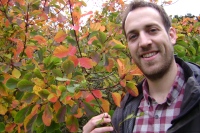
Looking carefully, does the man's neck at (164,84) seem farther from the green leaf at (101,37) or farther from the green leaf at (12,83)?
the green leaf at (12,83)

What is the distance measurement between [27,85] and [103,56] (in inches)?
17.7

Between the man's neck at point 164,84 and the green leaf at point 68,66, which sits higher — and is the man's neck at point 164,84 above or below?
below

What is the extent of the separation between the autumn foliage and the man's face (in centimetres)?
11

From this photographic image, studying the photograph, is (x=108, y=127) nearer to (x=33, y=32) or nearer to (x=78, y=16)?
(x=78, y=16)

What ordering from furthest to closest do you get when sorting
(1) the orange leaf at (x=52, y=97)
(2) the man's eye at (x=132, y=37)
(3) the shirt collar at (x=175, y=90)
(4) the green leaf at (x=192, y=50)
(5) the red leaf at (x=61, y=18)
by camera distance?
(4) the green leaf at (x=192, y=50) < (5) the red leaf at (x=61, y=18) < (2) the man's eye at (x=132, y=37) < (3) the shirt collar at (x=175, y=90) < (1) the orange leaf at (x=52, y=97)

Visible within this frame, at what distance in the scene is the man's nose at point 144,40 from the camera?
5.32 feet

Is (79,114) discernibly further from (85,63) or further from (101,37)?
(101,37)

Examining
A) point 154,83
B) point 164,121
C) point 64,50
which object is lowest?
point 164,121

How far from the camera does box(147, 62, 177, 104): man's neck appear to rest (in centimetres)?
166

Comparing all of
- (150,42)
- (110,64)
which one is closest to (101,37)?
(110,64)

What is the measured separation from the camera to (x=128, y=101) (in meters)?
1.85

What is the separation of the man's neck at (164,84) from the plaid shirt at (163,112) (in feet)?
0.10

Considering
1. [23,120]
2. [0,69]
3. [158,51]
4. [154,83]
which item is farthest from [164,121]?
[0,69]

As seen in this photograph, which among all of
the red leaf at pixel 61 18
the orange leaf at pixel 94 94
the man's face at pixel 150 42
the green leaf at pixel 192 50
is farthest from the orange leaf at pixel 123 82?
the green leaf at pixel 192 50
